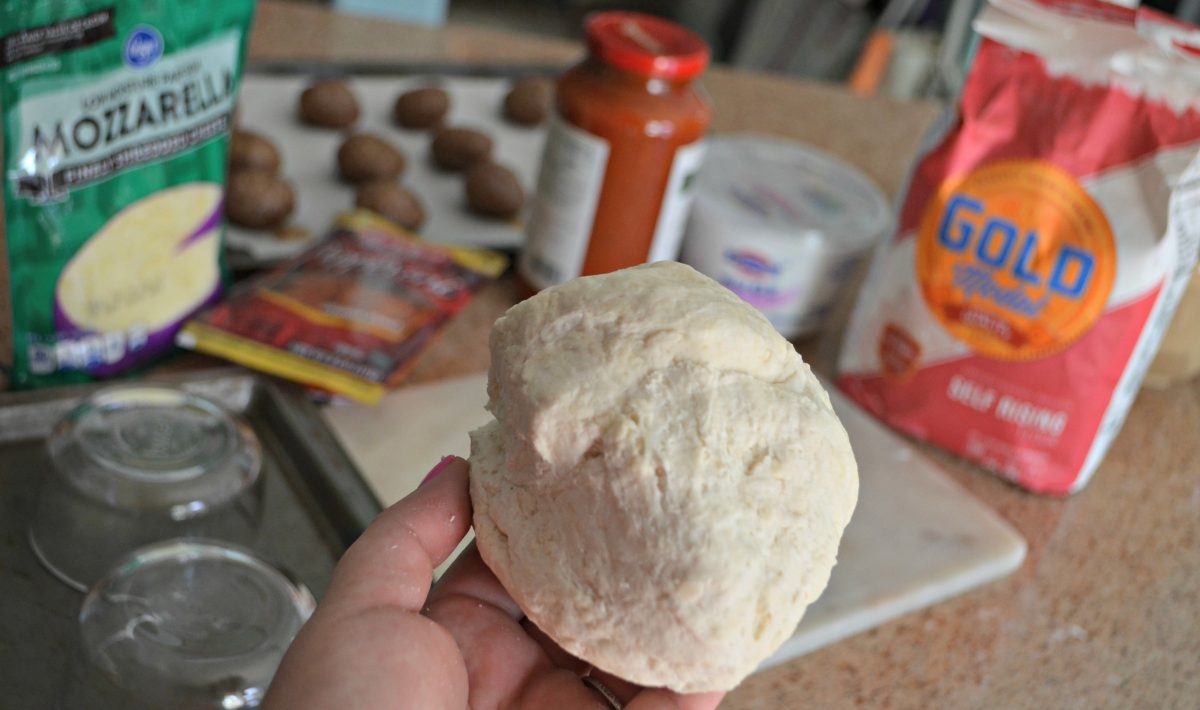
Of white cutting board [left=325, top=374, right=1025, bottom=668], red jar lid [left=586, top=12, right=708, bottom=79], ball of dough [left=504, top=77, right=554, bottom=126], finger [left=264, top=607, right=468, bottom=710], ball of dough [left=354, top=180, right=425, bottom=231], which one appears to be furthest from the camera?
ball of dough [left=504, top=77, right=554, bottom=126]

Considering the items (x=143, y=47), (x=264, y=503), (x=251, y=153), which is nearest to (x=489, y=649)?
(x=264, y=503)

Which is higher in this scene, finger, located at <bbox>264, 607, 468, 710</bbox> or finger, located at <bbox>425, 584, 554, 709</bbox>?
finger, located at <bbox>264, 607, 468, 710</bbox>

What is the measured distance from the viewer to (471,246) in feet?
4.77

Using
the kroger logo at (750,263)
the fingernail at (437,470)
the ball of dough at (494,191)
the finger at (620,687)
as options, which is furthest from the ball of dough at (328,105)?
the finger at (620,687)

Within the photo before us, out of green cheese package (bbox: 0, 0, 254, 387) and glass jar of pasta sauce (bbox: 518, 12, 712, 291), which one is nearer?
green cheese package (bbox: 0, 0, 254, 387)

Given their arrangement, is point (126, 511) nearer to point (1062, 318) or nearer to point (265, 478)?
point (265, 478)

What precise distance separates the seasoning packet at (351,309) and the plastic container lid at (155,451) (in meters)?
0.11

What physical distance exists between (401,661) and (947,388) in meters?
0.84

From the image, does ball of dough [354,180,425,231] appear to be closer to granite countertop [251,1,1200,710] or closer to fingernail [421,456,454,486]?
granite countertop [251,1,1200,710]

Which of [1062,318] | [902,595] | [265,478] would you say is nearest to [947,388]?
[1062,318]

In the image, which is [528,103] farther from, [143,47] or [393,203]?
[143,47]

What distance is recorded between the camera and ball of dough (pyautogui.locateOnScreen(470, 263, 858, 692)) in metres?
0.63

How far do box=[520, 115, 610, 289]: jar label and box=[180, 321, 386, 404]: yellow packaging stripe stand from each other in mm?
297

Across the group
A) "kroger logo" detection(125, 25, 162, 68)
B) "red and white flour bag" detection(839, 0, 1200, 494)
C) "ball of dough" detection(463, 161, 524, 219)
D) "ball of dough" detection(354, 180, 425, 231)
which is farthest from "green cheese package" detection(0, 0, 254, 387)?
"red and white flour bag" detection(839, 0, 1200, 494)
